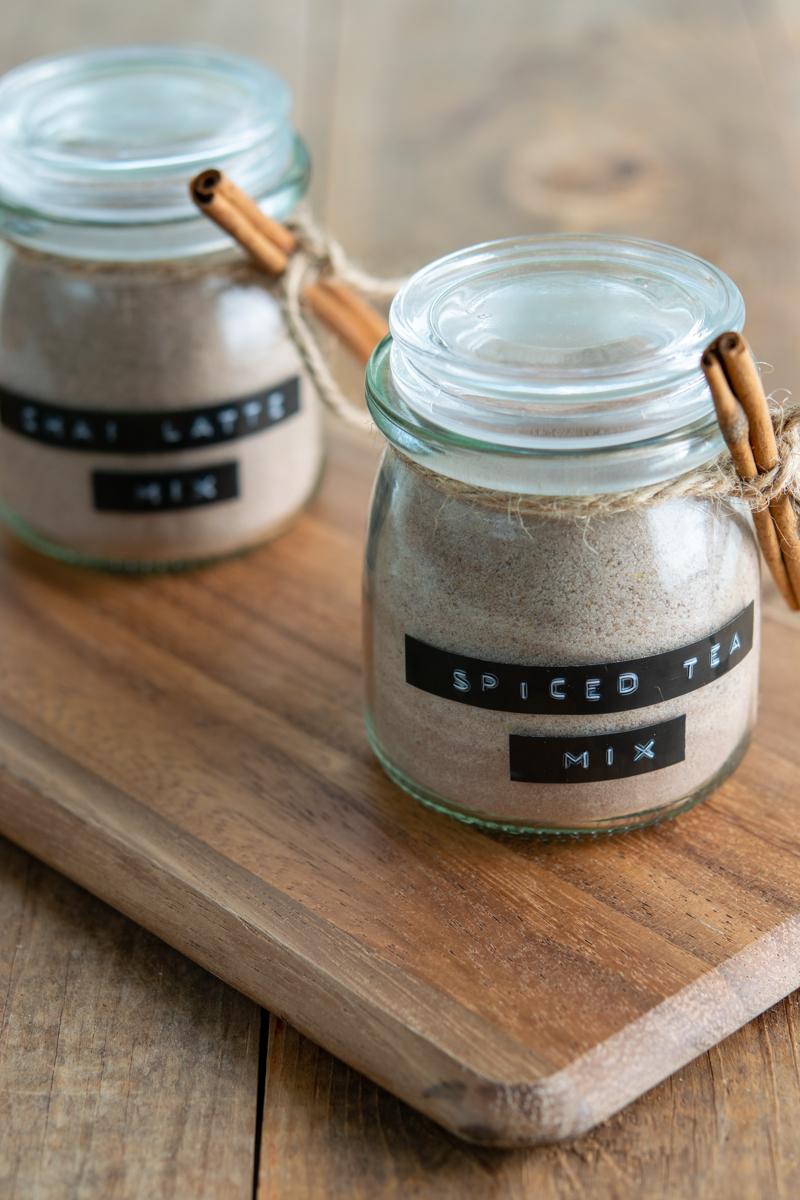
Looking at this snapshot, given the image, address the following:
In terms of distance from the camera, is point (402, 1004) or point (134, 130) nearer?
point (402, 1004)

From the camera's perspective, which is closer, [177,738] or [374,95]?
[177,738]

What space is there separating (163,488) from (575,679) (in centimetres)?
38

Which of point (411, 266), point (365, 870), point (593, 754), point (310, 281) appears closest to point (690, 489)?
point (593, 754)

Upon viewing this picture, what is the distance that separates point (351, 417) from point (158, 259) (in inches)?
6.1

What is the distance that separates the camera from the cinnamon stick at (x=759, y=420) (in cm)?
56

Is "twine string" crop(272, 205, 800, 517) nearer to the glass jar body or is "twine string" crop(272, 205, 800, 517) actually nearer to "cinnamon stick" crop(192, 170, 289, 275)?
the glass jar body

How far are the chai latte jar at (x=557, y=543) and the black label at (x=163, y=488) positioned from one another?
0.84ft

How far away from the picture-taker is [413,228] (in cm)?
143

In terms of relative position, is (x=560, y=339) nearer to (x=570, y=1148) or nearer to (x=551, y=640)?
(x=551, y=640)

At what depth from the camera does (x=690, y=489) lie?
1.99 feet

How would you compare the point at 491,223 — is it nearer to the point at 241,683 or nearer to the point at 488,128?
the point at 488,128

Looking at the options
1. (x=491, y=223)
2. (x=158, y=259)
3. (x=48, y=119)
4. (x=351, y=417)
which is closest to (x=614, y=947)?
(x=351, y=417)

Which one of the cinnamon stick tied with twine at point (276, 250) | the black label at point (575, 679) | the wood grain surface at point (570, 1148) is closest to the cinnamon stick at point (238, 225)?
the cinnamon stick tied with twine at point (276, 250)

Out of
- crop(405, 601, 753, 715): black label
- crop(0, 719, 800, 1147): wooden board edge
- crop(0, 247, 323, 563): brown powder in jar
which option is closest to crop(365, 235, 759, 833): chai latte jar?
crop(405, 601, 753, 715): black label
